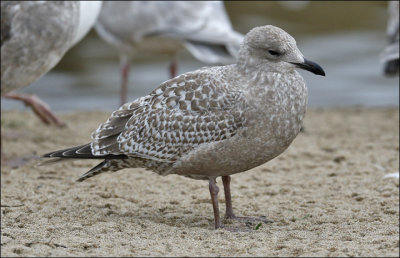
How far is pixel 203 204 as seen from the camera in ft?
18.7

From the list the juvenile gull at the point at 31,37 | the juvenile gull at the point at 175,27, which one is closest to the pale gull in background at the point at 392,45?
the juvenile gull at the point at 175,27

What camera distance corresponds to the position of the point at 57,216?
5.16m

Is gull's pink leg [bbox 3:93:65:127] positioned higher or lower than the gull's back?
lower

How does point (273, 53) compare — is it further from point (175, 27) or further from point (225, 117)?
point (175, 27)

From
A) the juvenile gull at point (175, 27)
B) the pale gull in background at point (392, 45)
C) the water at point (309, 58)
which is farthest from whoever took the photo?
the water at point (309, 58)

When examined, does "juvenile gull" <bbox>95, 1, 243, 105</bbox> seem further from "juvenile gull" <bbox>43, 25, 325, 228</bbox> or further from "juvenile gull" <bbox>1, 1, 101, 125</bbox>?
"juvenile gull" <bbox>43, 25, 325, 228</bbox>

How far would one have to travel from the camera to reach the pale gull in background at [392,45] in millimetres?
8008

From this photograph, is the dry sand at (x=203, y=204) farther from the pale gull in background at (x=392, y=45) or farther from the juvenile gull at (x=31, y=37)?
the juvenile gull at (x=31, y=37)

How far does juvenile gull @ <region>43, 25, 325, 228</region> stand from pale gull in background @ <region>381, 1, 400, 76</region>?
336 cm

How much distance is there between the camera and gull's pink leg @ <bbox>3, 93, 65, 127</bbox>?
26.5 feet

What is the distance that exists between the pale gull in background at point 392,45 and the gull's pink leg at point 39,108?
3.67 metres

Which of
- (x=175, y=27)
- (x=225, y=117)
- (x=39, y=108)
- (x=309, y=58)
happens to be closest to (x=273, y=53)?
(x=225, y=117)

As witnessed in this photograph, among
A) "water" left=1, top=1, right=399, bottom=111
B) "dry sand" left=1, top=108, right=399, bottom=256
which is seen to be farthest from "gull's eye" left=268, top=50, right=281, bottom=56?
"water" left=1, top=1, right=399, bottom=111

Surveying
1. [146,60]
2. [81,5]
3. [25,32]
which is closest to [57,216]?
[25,32]
